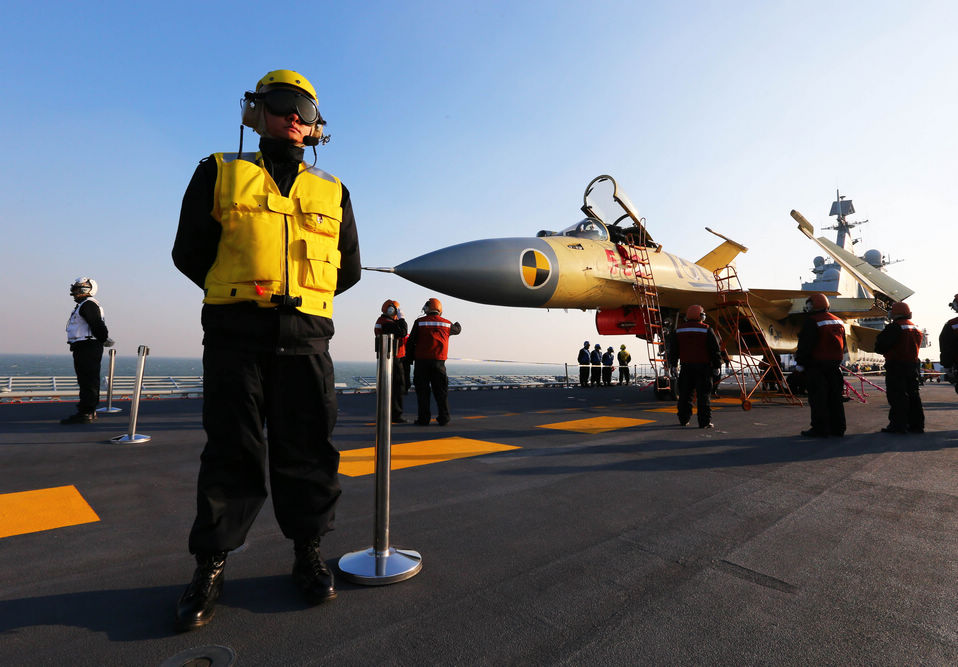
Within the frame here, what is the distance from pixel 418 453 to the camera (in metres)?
4.82

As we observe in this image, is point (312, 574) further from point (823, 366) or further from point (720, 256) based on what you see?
point (720, 256)

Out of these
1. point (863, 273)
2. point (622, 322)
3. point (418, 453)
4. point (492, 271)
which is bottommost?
point (418, 453)

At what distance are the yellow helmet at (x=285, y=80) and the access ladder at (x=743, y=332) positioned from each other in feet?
32.8

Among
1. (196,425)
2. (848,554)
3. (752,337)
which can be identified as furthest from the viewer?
(752,337)

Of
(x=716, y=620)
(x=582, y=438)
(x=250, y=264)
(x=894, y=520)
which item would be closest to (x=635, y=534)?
(x=716, y=620)

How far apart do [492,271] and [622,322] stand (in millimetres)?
4299

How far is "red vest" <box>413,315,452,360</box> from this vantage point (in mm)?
7211

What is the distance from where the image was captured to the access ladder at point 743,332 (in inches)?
407

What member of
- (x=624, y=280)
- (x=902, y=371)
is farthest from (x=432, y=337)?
(x=902, y=371)

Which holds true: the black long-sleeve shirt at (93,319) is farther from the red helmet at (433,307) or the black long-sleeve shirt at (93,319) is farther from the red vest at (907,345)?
the red vest at (907,345)

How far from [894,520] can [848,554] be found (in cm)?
85

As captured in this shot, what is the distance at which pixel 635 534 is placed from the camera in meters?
2.54

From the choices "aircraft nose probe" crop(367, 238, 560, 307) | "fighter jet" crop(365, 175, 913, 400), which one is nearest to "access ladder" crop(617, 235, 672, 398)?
"fighter jet" crop(365, 175, 913, 400)

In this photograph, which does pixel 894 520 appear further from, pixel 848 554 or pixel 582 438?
pixel 582 438
